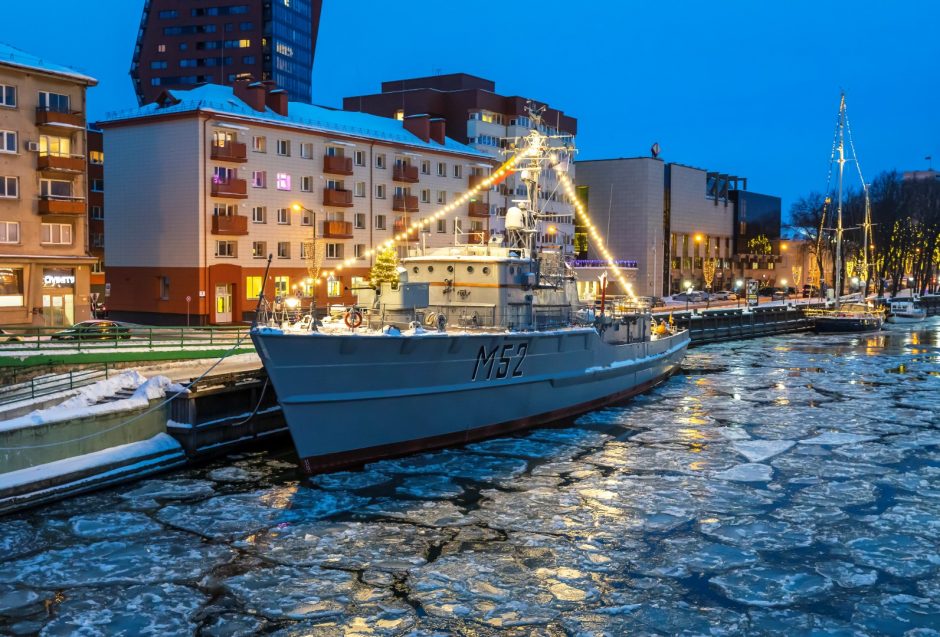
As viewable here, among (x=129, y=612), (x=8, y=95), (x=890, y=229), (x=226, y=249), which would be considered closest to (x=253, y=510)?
(x=129, y=612)

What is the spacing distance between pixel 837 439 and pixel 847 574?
12172mm

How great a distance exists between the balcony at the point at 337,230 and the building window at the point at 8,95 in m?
19.8

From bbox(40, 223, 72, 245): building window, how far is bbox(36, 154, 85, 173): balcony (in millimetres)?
2615

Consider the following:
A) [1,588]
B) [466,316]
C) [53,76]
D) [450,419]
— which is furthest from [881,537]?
[53,76]

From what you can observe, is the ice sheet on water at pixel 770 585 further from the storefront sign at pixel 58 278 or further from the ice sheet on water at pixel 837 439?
the storefront sign at pixel 58 278

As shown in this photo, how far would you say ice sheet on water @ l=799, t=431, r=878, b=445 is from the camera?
26281 millimetres

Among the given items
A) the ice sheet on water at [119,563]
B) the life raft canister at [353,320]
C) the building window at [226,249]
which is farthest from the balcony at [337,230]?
the ice sheet on water at [119,563]

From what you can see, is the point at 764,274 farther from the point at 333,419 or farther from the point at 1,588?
the point at 1,588

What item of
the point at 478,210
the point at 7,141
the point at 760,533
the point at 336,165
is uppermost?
the point at 336,165

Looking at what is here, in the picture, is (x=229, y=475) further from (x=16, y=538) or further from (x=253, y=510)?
(x=16, y=538)

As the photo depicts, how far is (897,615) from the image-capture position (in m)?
13.8

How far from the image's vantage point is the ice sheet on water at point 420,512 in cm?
1844

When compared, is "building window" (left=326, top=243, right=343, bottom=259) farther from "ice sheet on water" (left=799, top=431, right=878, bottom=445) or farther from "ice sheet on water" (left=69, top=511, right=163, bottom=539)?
"ice sheet on water" (left=69, top=511, right=163, bottom=539)

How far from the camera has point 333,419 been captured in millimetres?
22078
